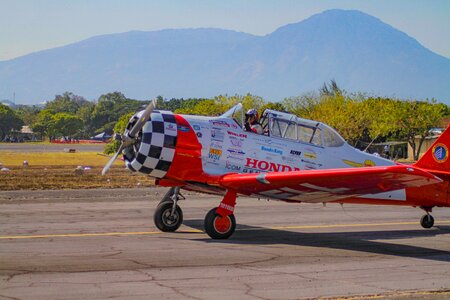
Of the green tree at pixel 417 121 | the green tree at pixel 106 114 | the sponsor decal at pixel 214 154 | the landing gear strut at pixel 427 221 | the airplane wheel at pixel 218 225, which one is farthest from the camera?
the green tree at pixel 106 114

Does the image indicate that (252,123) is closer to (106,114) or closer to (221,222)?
(221,222)

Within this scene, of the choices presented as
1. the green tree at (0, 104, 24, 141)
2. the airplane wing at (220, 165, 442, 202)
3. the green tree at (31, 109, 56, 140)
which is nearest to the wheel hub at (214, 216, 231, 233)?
the airplane wing at (220, 165, 442, 202)

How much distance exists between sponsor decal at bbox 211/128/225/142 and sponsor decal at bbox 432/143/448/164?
15.5ft

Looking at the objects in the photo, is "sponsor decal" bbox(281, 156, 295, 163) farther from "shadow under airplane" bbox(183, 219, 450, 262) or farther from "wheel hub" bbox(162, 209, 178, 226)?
"wheel hub" bbox(162, 209, 178, 226)

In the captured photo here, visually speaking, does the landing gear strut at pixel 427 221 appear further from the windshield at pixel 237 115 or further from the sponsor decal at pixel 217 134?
the sponsor decal at pixel 217 134

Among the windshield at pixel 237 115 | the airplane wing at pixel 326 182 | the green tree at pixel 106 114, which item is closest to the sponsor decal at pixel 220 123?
the windshield at pixel 237 115

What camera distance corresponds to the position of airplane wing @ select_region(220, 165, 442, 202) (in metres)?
11.5

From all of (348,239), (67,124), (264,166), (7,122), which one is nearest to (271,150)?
(264,166)

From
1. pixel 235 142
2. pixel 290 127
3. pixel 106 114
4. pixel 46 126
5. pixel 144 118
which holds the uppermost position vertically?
pixel 106 114

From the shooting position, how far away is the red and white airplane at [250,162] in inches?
523

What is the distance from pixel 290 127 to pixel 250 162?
1246 mm

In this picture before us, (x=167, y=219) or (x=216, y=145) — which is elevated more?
(x=216, y=145)

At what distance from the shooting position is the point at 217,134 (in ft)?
47.0

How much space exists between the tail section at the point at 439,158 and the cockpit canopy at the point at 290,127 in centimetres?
203
